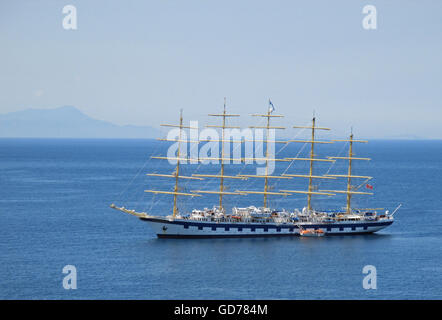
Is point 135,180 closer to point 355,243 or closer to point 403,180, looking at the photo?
point 403,180

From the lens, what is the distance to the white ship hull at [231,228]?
90.4 m

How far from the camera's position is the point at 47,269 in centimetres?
7406

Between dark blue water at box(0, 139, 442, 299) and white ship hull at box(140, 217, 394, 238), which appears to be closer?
dark blue water at box(0, 139, 442, 299)

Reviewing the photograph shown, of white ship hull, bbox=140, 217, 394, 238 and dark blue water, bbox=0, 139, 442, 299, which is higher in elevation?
white ship hull, bbox=140, 217, 394, 238

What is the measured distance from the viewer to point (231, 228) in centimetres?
9181

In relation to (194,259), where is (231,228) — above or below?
above

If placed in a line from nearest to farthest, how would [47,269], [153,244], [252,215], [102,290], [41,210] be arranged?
[102,290]
[47,269]
[153,244]
[252,215]
[41,210]

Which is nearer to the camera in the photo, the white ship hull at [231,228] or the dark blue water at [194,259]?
the dark blue water at [194,259]

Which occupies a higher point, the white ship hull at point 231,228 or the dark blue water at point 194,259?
the white ship hull at point 231,228

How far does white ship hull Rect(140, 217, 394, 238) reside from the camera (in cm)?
9044

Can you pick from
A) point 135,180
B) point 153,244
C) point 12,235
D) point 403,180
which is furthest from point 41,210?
point 403,180

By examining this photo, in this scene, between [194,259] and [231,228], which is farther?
[231,228]

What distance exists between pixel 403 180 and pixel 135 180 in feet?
232

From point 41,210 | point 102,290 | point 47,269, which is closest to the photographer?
point 102,290
